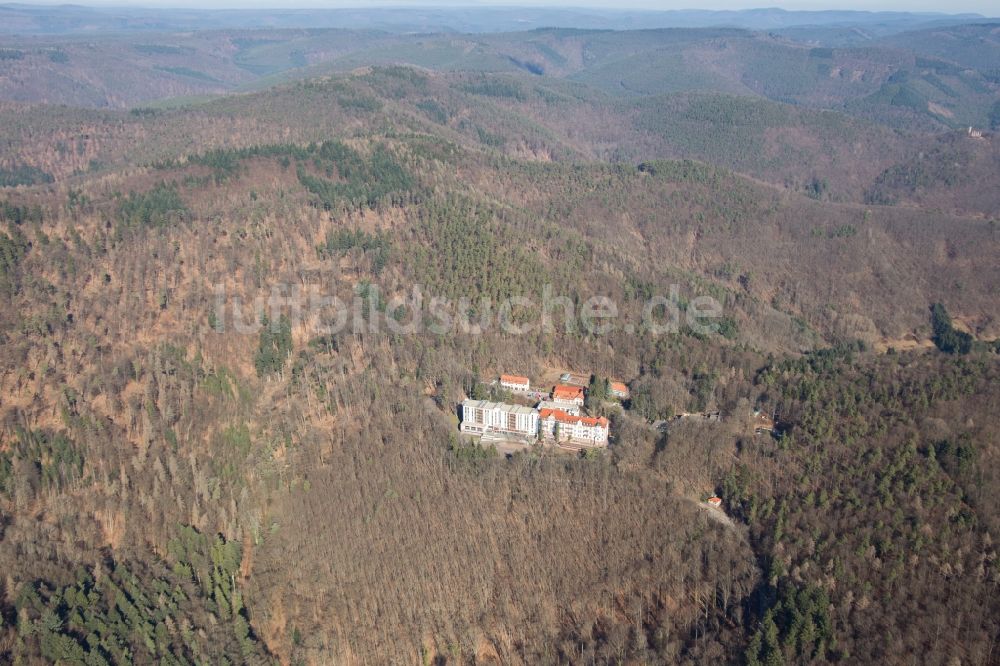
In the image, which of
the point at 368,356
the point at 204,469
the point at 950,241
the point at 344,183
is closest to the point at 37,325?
the point at 204,469

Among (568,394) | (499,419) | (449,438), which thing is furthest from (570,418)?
(449,438)

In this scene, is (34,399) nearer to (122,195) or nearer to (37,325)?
(37,325)

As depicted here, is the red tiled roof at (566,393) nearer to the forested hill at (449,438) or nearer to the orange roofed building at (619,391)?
the forested hill at (449,438)

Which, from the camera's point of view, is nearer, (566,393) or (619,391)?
(566,393)

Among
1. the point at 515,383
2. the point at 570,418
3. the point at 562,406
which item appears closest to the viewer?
the point at 570,418

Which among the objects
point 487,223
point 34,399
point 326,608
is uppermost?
point 487,223

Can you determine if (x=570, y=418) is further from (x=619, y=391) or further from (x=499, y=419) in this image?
(x=619, y=391)

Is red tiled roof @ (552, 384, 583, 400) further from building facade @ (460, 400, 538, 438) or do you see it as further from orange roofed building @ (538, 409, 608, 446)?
building facade @ (460, 400, 538, 438)
